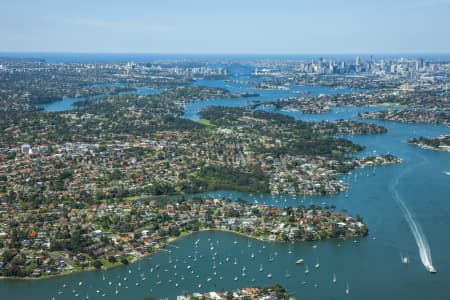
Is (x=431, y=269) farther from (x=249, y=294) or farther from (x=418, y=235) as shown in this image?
(x=249, y=294)

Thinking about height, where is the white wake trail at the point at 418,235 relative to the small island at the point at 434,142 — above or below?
below

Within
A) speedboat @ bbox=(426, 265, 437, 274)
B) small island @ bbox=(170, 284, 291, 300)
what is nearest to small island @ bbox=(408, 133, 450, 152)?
speedboat @ bbox=(426, 265, 437, 274)

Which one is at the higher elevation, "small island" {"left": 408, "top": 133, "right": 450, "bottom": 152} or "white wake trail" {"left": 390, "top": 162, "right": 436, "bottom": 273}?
"small island" {"left": 408, "top": 133, "right": 450, "bottom": 152}

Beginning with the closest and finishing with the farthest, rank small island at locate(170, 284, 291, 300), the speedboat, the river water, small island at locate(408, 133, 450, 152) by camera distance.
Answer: small island at locate(170, 284, 291, 300), the river water, the speedboat, small island at locate(408, 133, 450, 152)

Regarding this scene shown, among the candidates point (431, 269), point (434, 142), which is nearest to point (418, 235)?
point (431, 269)

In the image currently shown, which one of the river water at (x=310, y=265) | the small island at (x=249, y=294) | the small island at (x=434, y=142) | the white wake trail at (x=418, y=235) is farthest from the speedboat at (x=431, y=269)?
the small island at (x=434, y=142)

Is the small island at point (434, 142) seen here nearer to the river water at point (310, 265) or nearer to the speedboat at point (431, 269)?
the river water at point (310, 265)

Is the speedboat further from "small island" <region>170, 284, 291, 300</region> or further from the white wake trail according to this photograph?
"small island" <region>170, 284, 291, 300</region>

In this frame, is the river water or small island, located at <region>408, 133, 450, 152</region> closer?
the river water
